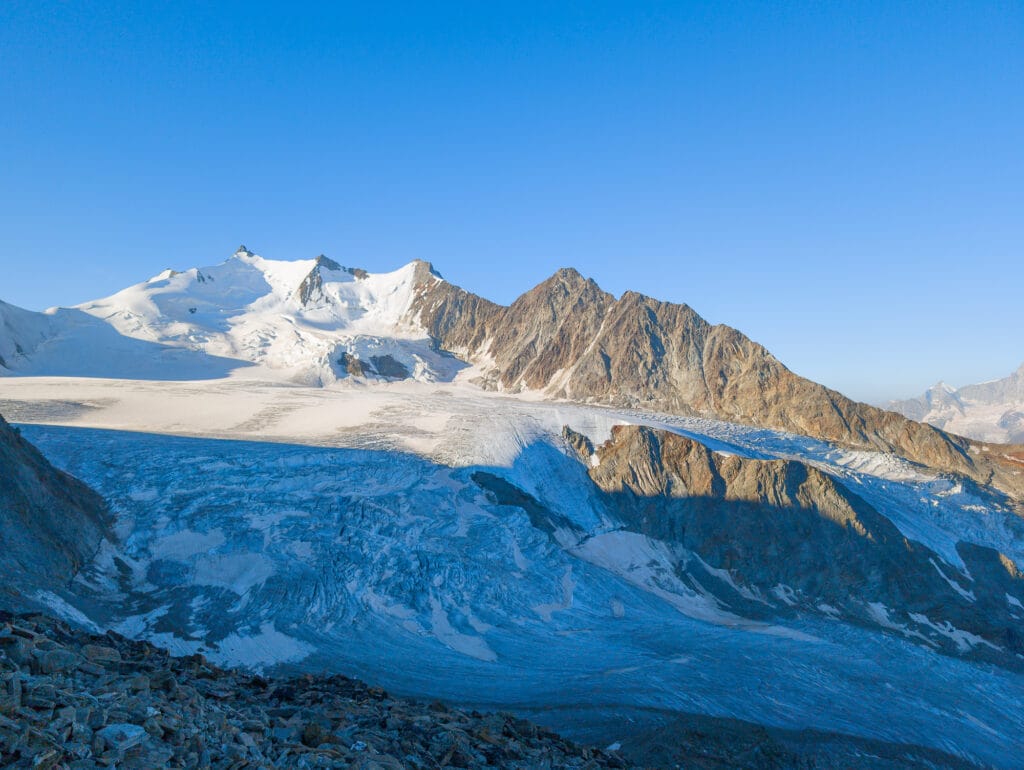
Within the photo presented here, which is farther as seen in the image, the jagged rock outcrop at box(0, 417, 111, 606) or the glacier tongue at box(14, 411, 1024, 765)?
the glacier tongue at box(14, 411, 1024, 765)

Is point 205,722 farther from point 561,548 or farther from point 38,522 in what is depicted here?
point 561,548

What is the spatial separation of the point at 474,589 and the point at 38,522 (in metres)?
21.1

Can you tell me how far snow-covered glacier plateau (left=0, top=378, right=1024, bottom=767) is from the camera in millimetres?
27812

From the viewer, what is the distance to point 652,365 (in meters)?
106

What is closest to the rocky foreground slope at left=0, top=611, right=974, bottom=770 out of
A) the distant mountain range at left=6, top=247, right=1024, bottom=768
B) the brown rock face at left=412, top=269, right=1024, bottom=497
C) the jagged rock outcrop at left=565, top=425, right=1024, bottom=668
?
the distant mountain range at left=6, top=247, right=1024, bottom=768

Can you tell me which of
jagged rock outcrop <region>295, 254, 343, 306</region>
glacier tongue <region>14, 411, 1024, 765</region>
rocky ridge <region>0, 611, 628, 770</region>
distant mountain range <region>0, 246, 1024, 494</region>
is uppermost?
jagged rock outcrop <region>295, 254, 343, 306</region>

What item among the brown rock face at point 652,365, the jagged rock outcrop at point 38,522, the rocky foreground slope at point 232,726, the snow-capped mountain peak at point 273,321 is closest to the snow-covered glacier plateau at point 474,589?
the jagged rock outcrop at point 38,522

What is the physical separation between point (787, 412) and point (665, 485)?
3777cm

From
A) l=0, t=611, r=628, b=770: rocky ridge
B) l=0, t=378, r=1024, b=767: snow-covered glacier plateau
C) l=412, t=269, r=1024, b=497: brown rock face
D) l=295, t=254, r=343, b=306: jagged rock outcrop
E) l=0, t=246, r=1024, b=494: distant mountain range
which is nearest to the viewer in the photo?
l=0, t=611, r=628, b=770: rocky ridge

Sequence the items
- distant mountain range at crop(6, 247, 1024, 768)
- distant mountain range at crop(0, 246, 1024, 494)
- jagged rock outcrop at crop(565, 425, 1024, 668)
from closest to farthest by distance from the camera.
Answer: distant mountain range at crop(6, 247, 1024, 768) < jagged rock outcrop at crop(565, 425, 1024, 668) < distant mountain range at crop(0, 246, 1024, 494)

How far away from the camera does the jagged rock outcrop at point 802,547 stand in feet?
155

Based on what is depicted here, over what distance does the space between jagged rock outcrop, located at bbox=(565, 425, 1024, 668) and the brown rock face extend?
1047 inches

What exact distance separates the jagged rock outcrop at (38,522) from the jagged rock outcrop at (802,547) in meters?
38.4

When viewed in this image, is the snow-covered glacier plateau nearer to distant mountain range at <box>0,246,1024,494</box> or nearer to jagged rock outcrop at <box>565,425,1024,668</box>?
jagged rock outcrop at <box>565,425,1024,668</box>
